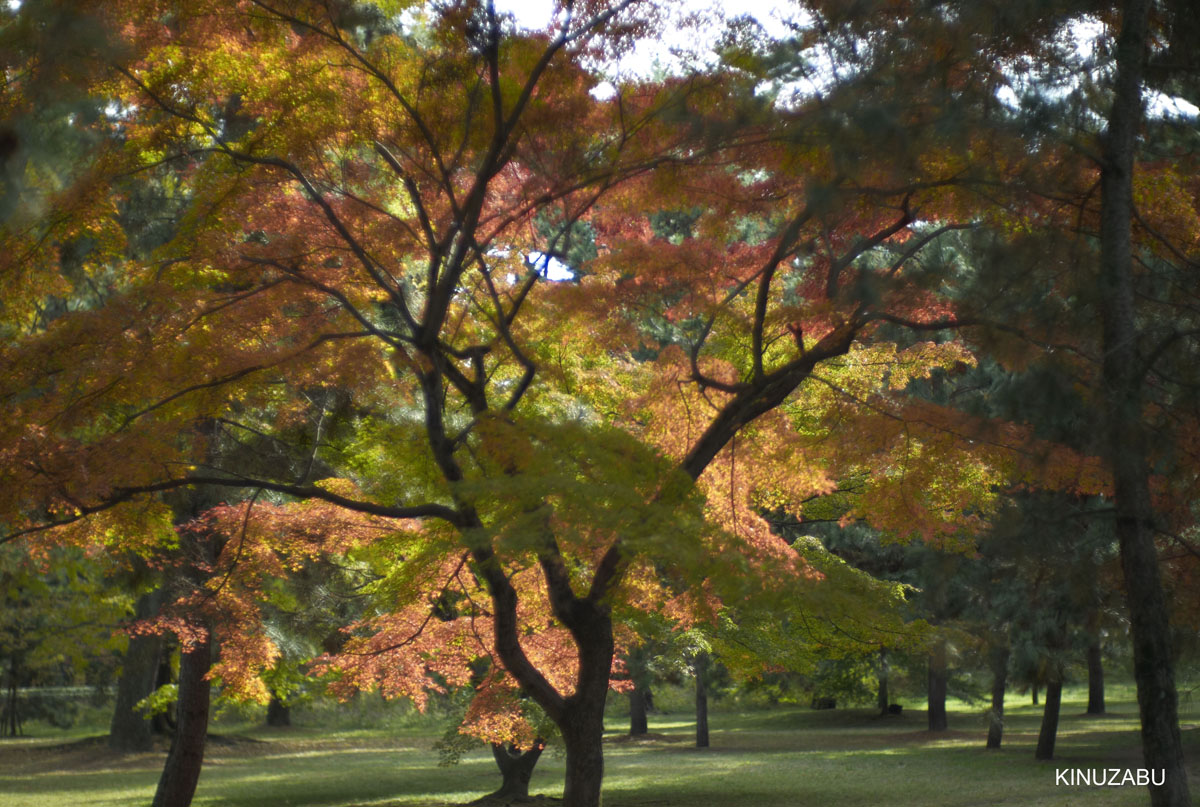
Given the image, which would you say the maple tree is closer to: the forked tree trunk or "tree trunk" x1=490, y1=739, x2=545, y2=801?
the forked tree trunk

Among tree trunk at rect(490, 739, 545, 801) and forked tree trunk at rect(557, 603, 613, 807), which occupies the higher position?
forked tree trunk at rect(557, 603, 613, 807)

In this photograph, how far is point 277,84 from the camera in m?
7.96

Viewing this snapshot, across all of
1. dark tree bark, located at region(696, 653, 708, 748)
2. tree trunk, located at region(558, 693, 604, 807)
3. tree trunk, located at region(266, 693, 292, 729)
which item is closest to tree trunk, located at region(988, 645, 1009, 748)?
dark tree bark, located at region(696, 653, 708, 748)

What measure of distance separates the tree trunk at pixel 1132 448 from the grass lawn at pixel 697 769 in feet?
21.6

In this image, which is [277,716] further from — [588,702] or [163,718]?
[588,702]

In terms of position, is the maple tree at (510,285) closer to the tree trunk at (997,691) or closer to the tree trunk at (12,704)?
the tree trunk at (997,691)

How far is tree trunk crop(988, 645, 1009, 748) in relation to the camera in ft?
54.5

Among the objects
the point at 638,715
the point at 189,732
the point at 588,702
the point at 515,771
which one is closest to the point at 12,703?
the point at 638,715

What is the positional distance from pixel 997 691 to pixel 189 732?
14.3 meters

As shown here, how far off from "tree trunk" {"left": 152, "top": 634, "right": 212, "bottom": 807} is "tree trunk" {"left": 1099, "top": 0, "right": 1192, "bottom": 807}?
10.8 meters

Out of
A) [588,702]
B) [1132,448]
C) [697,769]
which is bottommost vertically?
[697,769]

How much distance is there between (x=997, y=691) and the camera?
19.5m

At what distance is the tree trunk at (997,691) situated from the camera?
1662 centimetres

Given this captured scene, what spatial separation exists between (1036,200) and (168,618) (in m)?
10.8
